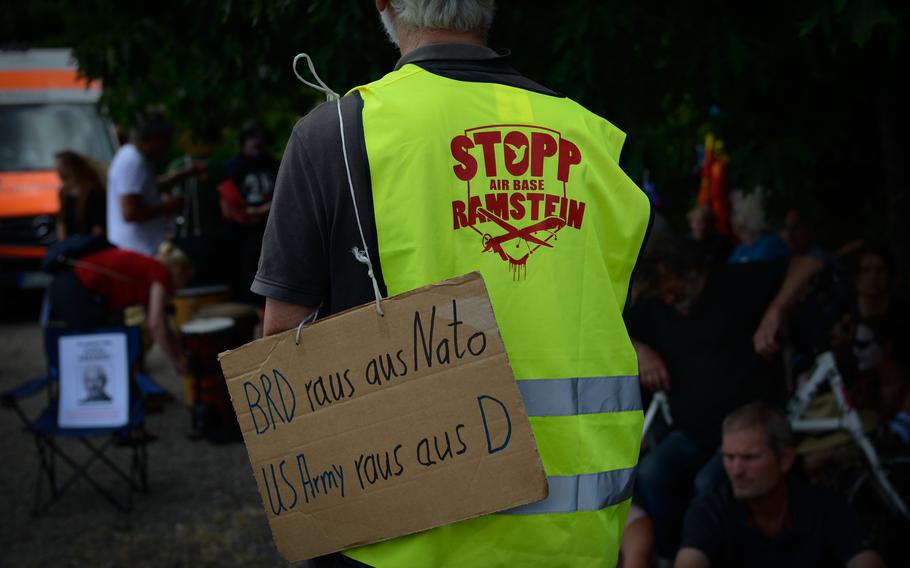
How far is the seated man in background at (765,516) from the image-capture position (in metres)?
4.00

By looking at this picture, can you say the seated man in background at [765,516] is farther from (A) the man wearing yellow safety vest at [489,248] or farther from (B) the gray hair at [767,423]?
(A) the man wearing yellow safety vest at [489,248]

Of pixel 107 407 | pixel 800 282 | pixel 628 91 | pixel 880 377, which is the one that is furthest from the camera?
pixel 107 407

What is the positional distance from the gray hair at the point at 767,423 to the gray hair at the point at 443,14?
2580 millimetres

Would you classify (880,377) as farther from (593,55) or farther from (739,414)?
(593,55)

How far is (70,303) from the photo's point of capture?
22.8ft

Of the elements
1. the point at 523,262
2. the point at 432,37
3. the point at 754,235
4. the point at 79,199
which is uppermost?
the point at 432,37

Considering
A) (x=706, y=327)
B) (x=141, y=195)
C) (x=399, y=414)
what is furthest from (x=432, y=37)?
(x=141, y=195)

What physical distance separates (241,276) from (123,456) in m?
2.36

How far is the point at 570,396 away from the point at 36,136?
40.5ft

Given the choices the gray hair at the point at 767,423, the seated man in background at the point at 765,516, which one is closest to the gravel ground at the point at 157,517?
the seated man in background at the point at 765,516

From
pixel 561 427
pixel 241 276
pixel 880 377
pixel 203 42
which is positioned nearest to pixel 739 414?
pixel 880 377

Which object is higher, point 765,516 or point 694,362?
point 694,362

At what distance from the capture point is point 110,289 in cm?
707

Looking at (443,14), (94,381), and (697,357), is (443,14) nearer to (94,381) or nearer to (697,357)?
(697,357)
